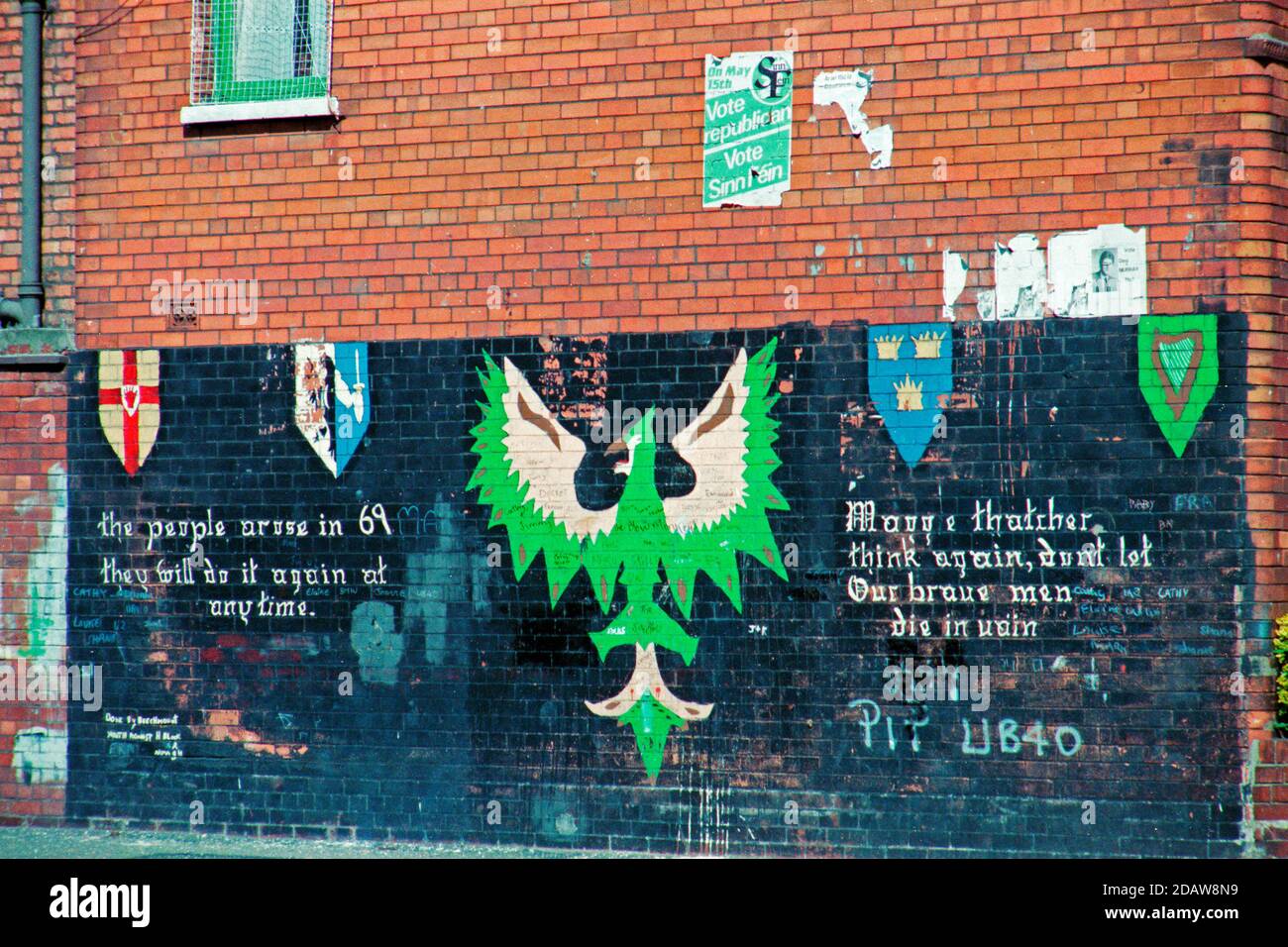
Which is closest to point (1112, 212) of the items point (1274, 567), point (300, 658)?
point (1274, 567)

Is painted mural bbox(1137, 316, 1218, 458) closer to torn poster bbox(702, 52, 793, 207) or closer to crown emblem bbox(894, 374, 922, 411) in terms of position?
crown emblem bbox(894, 374, 922, 411)

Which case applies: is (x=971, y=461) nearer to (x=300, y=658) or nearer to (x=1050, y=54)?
(x=1050, y=54)

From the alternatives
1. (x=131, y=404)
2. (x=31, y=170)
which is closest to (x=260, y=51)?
(x=31, y=170)

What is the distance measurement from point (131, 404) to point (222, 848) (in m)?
3.06

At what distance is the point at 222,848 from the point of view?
8852mm

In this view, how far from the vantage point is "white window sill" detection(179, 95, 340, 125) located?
9.22 m

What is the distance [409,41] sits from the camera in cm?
917

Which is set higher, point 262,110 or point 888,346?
point 262,110

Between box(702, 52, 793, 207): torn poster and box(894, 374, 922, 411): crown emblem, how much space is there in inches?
53.7

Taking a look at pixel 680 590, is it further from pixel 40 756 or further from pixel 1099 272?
pixel 40 756

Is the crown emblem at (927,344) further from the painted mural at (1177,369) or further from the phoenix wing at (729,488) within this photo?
the painted mural at (1177,369)

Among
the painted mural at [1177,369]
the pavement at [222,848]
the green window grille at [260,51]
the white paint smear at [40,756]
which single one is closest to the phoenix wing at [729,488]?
the pavement at [222,848]

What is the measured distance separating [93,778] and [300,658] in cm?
171

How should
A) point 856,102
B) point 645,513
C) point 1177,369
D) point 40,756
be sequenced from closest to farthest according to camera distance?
point 1177,369, point 856,102, point 645,513, point 40,756
